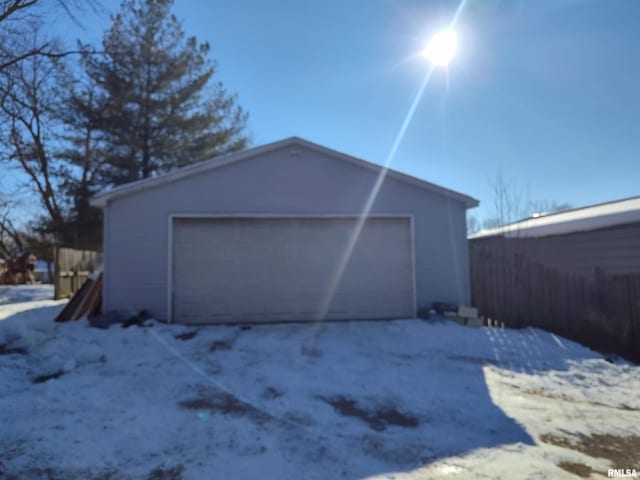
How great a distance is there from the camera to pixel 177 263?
8555mm

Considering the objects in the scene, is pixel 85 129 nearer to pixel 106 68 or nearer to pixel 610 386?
pixel 106 68

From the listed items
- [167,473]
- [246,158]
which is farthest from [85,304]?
[167,473]

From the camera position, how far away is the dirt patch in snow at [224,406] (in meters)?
4.11

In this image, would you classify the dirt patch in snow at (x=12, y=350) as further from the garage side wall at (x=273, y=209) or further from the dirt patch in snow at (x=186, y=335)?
the dirt patch in snow at (x=186, y=335)

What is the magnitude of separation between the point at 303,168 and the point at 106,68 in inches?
477

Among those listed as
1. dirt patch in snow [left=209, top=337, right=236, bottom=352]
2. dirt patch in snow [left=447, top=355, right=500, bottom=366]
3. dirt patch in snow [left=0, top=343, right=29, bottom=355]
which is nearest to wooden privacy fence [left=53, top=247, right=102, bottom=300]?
dirt patch in snow [left=0, top=343, right=29, bottom=355]

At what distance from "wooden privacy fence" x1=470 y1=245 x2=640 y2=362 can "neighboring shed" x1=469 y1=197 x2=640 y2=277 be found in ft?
4.27

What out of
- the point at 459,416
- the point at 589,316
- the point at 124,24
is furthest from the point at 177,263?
the point at 124,24

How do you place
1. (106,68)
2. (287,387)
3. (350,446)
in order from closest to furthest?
(350,446) < (287,387) < (106,68)

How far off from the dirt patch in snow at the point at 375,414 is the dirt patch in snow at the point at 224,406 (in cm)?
84

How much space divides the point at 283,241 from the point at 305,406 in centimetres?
492

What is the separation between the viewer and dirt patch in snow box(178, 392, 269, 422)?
162 inches

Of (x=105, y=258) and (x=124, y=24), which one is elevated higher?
(x=124, y=24)

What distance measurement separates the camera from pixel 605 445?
3695mm
